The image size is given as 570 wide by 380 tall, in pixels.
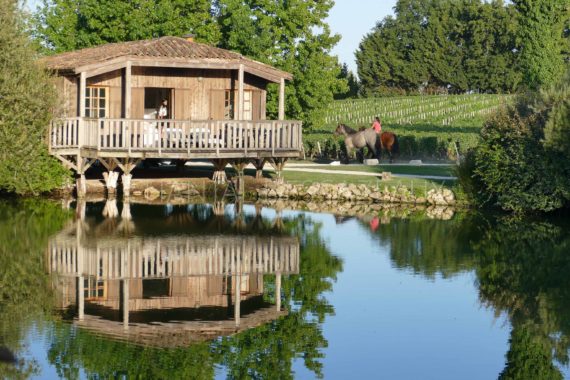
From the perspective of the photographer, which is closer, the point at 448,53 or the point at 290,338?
the point at 290,338

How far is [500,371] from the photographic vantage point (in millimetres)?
14719

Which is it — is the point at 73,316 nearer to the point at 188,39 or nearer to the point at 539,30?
the point at 188,39

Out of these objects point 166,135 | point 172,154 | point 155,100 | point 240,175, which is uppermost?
point 155,100

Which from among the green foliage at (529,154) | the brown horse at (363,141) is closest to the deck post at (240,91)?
the green foliage at (529,154)

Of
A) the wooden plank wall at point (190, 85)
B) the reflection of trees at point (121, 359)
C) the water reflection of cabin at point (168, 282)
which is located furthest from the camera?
the wooden plank wall at point (190, 85)

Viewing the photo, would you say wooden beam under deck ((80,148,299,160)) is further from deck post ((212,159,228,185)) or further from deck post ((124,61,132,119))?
deck post ((212,159,228,185))

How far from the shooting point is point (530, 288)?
20.5 m

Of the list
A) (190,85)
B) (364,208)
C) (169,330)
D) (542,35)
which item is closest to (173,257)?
(169,330)

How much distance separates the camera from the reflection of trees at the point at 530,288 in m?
15.5

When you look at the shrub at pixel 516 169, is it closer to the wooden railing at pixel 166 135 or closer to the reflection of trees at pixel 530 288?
the reflection of trees at pixel 530 288

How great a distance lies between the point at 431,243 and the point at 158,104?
14657mm

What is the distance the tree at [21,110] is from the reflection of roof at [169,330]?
15699mm

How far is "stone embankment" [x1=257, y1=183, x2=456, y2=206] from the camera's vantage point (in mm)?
33281

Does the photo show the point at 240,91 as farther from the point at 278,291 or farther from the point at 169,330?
the point at 169,330
